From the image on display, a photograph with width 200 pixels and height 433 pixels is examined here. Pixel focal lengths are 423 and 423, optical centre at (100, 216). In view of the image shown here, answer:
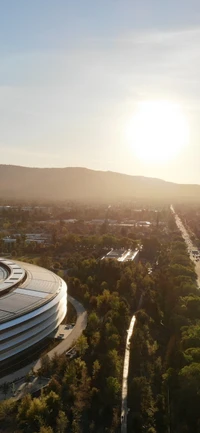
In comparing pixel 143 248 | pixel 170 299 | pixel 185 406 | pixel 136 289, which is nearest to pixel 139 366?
pixel 185 406

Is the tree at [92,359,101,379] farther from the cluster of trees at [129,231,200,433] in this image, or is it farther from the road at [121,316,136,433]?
the cluster of trees at [129,231,200,433]

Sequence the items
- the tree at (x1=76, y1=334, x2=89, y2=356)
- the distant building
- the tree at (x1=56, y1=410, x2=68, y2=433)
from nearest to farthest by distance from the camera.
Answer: the tree at (x1=56, y1=410, x2=68, y2=433), the tree at (x1=76, y1=334, x2=89, y2=356), the distant building

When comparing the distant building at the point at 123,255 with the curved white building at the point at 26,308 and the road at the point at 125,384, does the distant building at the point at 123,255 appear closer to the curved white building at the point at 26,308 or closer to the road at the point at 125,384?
the curved white building at the point at 26,308

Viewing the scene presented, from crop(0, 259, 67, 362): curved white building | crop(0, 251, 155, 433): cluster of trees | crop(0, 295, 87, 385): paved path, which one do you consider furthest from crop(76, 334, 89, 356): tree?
crop(0, 259, 67, 362): curved white building

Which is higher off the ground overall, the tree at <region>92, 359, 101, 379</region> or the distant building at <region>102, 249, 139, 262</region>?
the distant building at <region>102, 249, 139, 262</region>

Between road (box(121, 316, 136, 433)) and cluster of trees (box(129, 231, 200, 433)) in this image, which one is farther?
road (box(121, 316, 136, 433))
